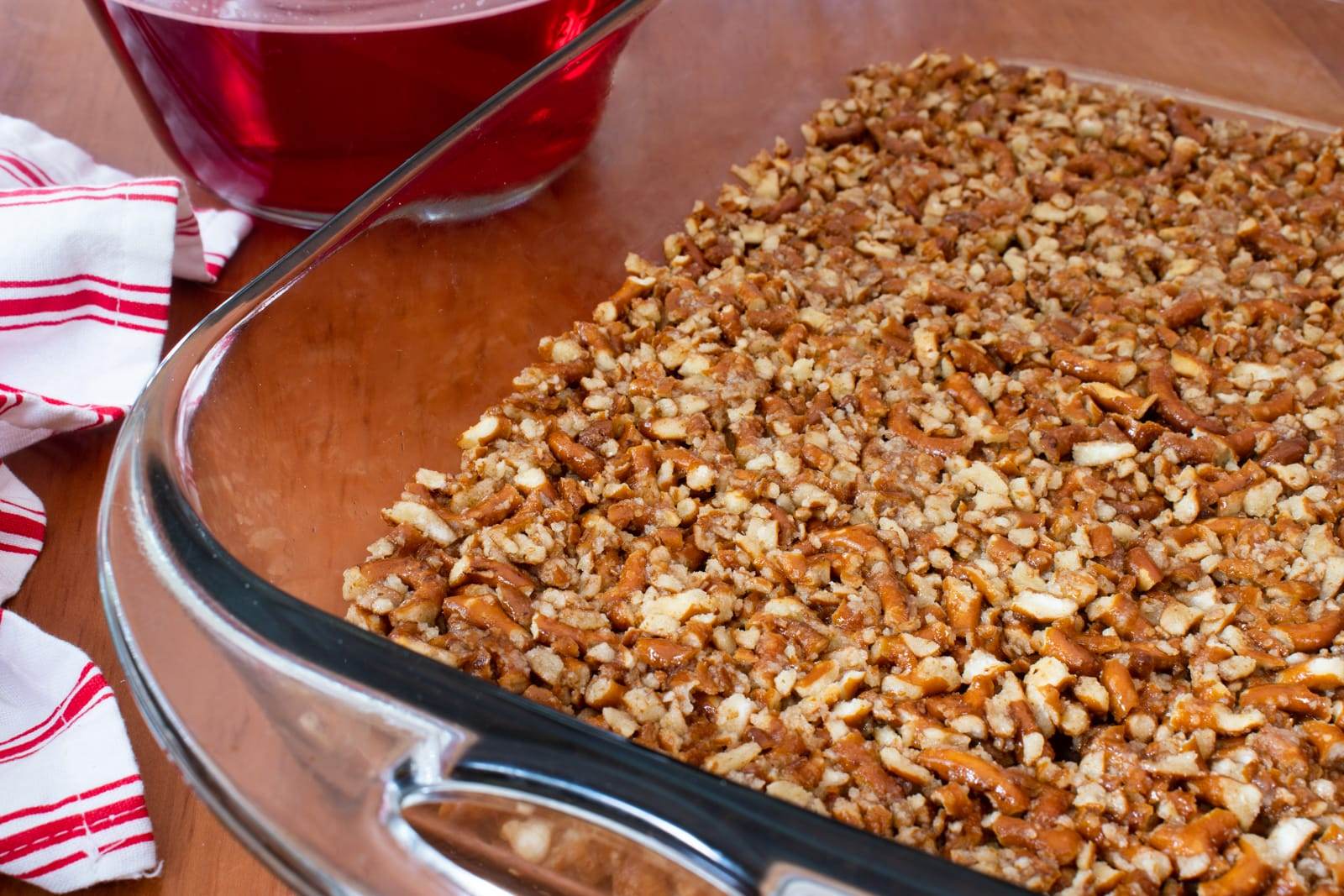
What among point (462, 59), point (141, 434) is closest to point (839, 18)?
point (462, 59)

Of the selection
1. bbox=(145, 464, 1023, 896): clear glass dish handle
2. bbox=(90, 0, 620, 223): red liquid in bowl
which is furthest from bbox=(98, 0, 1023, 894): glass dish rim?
bbox=(90, 0, 620, 223): red liquid in bowl

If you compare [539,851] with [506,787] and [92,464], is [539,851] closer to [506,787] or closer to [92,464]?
[506,787]

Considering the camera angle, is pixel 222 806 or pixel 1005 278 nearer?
pixel 222 806

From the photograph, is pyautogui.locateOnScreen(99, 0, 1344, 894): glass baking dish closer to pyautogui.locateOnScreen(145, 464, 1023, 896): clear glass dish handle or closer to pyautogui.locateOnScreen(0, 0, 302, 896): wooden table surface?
pyautogui.locateOnScreen(145, 464, 1023, 896): clear glass dish handle

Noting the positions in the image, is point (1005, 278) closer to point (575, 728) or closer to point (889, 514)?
point (889, 514)

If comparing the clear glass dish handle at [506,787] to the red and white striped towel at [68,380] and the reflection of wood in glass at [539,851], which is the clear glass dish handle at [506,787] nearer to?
the reflection of wood in glass at [539,851]

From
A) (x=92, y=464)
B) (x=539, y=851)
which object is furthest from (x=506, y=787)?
(x=92, y=464)
